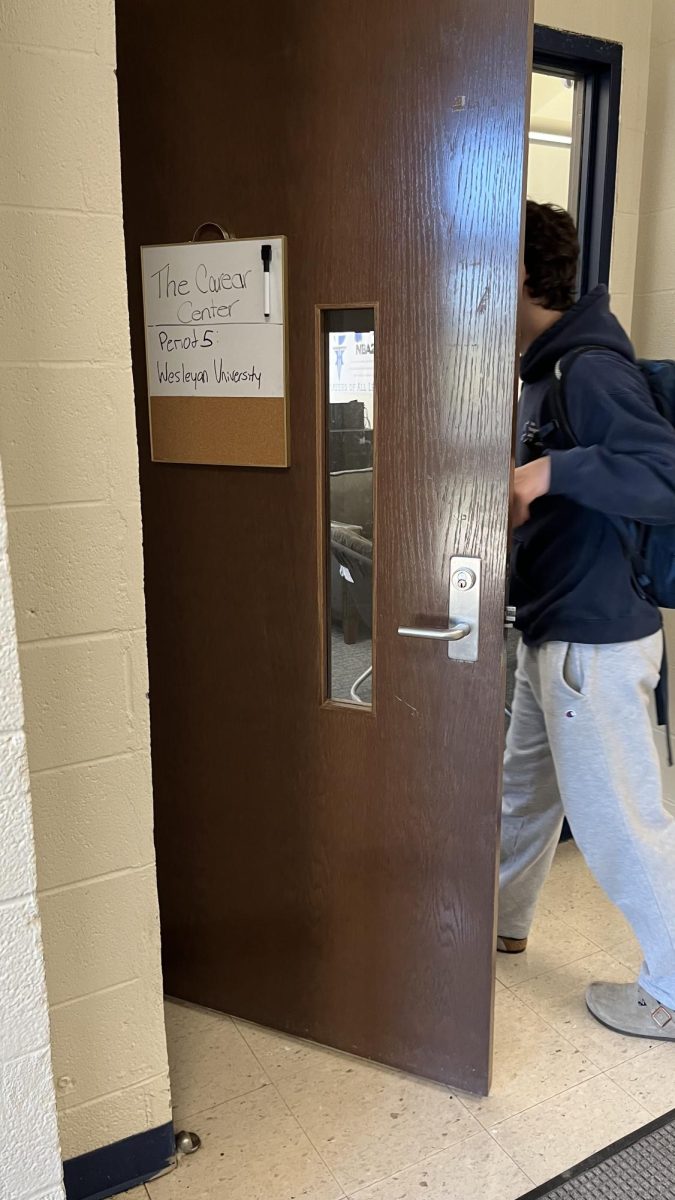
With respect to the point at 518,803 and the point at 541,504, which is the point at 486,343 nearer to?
the point at 541,504

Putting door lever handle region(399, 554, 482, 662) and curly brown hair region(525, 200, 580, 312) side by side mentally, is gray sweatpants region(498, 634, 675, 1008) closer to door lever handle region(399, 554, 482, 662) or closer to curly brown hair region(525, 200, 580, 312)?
door lever handle region(399, 554, 482, 662)

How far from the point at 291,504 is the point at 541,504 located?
518 millimetres

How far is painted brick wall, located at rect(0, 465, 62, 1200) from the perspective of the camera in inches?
→ 41.3

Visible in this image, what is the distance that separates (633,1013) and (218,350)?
5.16ft

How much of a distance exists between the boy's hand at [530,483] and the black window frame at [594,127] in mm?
914

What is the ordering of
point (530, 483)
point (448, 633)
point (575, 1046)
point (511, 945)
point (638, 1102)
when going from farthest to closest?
point (511, 945) → point (575, 1046) → point (638, 1102) → point (530, 483) → point (448, 633)

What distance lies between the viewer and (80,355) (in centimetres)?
131

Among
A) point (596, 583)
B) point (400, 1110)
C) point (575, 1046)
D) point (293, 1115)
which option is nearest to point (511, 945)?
point (575, 1046)

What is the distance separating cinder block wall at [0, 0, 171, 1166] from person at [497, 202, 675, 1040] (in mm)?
712

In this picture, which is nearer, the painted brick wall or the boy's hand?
the painted brick wall

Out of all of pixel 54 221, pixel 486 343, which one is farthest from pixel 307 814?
pixel 54 221

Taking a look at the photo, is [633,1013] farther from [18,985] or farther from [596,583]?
[18,985]

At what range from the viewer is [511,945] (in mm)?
2188

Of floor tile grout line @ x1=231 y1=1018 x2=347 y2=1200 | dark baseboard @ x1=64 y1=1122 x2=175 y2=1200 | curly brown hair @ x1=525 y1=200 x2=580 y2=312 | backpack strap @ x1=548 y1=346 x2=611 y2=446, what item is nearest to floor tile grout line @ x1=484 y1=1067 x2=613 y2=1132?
floor tile grout line @ x1=231 y1=1018 x2=347 y2=1200
